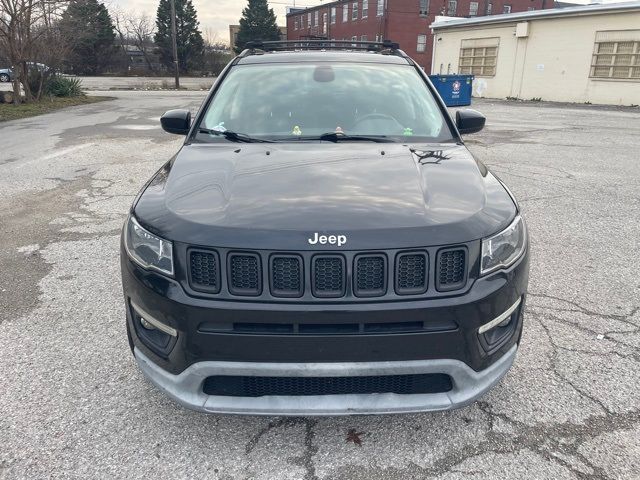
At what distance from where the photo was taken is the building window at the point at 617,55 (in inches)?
904

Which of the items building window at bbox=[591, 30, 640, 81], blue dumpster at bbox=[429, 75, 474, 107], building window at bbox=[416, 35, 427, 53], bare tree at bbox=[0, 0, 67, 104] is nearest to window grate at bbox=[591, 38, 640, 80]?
building window at bbox=[591, 30, 640, 81]

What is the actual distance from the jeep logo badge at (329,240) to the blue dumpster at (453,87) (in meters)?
21.3

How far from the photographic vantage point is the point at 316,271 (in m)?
2.03

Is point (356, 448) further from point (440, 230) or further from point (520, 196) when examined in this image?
point (520, 196)

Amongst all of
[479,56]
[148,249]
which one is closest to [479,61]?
[479,56]

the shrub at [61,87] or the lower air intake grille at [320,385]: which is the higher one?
the shrub at [61,87]

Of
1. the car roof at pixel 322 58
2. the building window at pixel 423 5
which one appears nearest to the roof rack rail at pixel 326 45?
the car roof at pixel 322 58

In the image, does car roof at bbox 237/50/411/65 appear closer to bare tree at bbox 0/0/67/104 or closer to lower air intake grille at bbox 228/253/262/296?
lower air intake grille at bbox 228/253/262/296

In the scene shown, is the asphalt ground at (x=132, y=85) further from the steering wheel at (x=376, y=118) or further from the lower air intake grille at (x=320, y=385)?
the lower air intake grille at (x=320, y=385)

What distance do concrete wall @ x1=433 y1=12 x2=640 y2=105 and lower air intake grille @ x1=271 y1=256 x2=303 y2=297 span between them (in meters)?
26.6

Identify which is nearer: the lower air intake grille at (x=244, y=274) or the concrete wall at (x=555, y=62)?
the lower air intake grille at (x=244, y=274)

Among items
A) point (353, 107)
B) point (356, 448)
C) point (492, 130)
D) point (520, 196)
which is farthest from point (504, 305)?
point (492, 130)

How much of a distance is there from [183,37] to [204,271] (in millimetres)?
68562

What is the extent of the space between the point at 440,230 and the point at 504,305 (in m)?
0.46
